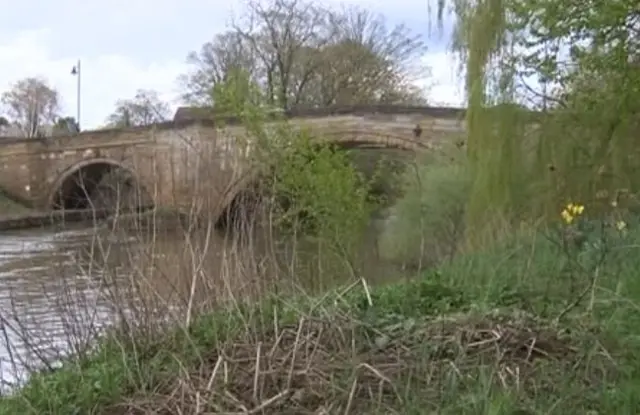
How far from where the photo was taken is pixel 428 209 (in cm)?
1265

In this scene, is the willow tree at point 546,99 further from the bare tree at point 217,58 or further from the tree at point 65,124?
the tree at point 65,124

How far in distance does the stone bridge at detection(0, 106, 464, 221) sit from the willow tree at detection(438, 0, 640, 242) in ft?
5.14

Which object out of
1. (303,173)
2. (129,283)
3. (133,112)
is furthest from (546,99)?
(133,112)

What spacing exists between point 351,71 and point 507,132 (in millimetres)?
21203

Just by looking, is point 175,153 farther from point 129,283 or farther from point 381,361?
point 381,361

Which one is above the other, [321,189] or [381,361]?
[321,189]

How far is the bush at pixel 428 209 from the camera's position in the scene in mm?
11422

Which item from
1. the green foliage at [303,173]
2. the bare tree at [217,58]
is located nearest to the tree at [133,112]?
the bare tree at [217,58]

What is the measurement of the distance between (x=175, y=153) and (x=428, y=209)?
11.8 feet

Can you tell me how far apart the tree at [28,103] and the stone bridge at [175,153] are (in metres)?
13.4

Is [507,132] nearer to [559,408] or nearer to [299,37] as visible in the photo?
[559,408]

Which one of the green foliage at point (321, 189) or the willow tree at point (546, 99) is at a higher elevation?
the willow tree at point (546, 99)

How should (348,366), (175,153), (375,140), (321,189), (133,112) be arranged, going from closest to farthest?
(348,366) → (321,189) → (175,153) → (375,140) → (133,112)

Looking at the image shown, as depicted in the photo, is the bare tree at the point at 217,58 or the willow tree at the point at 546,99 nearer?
the willow tree at the point at 546,99
